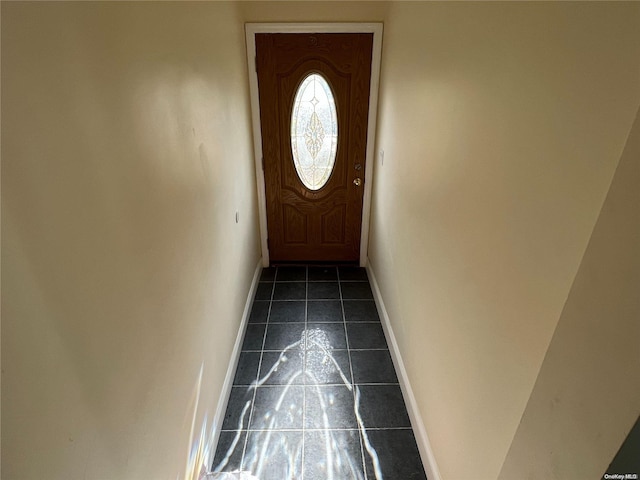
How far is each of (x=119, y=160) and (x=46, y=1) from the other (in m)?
0.32

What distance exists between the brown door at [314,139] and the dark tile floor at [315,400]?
1.92 feet

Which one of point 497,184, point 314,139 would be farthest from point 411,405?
point 314,139

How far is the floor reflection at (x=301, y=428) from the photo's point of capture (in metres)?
1.76

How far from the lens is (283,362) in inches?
93.0

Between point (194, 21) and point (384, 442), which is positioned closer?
point (194, 21)

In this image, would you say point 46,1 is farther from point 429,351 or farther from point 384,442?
point 384,442

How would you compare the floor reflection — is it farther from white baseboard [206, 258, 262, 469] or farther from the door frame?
the door frame

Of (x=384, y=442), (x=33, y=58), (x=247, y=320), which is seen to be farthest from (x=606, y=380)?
(x=247, y=320)

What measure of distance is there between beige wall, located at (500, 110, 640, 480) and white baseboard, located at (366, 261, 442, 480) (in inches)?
43.4

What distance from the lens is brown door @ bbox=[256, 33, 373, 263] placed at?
2.66m

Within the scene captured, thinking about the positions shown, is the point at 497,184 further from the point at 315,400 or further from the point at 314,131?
the point at 314,131

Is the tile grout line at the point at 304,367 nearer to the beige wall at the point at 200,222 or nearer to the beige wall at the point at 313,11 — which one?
the beige wall at the point at 200,222

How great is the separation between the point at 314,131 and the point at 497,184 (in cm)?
209

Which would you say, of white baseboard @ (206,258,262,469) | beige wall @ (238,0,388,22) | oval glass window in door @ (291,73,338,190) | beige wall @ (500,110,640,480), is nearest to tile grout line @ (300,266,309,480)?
white baseboard @ (206,258,262,469)
